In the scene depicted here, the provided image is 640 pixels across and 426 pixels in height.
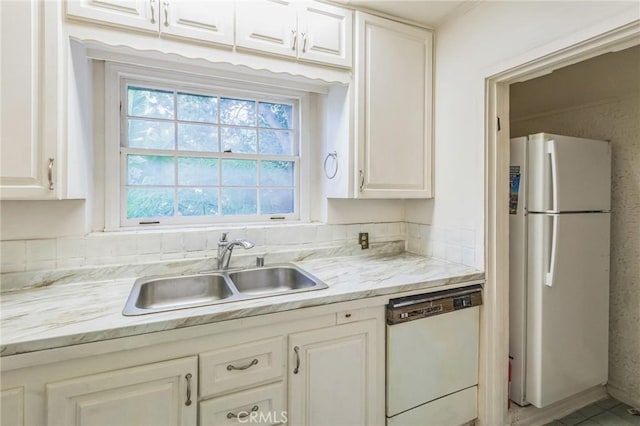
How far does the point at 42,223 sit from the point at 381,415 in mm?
1848

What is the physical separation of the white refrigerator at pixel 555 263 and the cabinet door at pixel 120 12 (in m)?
2.04

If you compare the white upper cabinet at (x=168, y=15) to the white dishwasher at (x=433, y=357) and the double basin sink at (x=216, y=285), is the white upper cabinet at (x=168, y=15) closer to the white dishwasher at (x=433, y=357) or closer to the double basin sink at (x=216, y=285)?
the double basin sink at (x=216, y=285)

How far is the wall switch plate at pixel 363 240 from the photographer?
7.23 ft

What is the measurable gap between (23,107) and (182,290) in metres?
1.02

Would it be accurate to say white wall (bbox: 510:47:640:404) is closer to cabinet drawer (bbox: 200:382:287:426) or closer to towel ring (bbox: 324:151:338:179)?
towel ring (bbox: 324:151:338:179)

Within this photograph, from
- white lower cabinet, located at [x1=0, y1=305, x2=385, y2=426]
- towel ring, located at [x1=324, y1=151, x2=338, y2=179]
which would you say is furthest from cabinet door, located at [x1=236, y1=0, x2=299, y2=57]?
white lower cabinet, located at [x1=0, y1=305, x2=385, y2=426]

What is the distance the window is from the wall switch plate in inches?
19.2

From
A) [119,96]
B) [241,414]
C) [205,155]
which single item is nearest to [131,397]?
[241,414]

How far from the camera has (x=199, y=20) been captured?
1.49m

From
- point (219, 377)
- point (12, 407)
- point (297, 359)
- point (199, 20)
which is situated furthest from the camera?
point (199, 20)

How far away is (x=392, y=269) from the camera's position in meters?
1.81

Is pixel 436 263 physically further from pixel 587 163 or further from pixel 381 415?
pixel 587 163

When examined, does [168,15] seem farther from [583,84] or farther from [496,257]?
[583,84]

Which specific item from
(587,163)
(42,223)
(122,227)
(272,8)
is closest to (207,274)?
(122,227)
